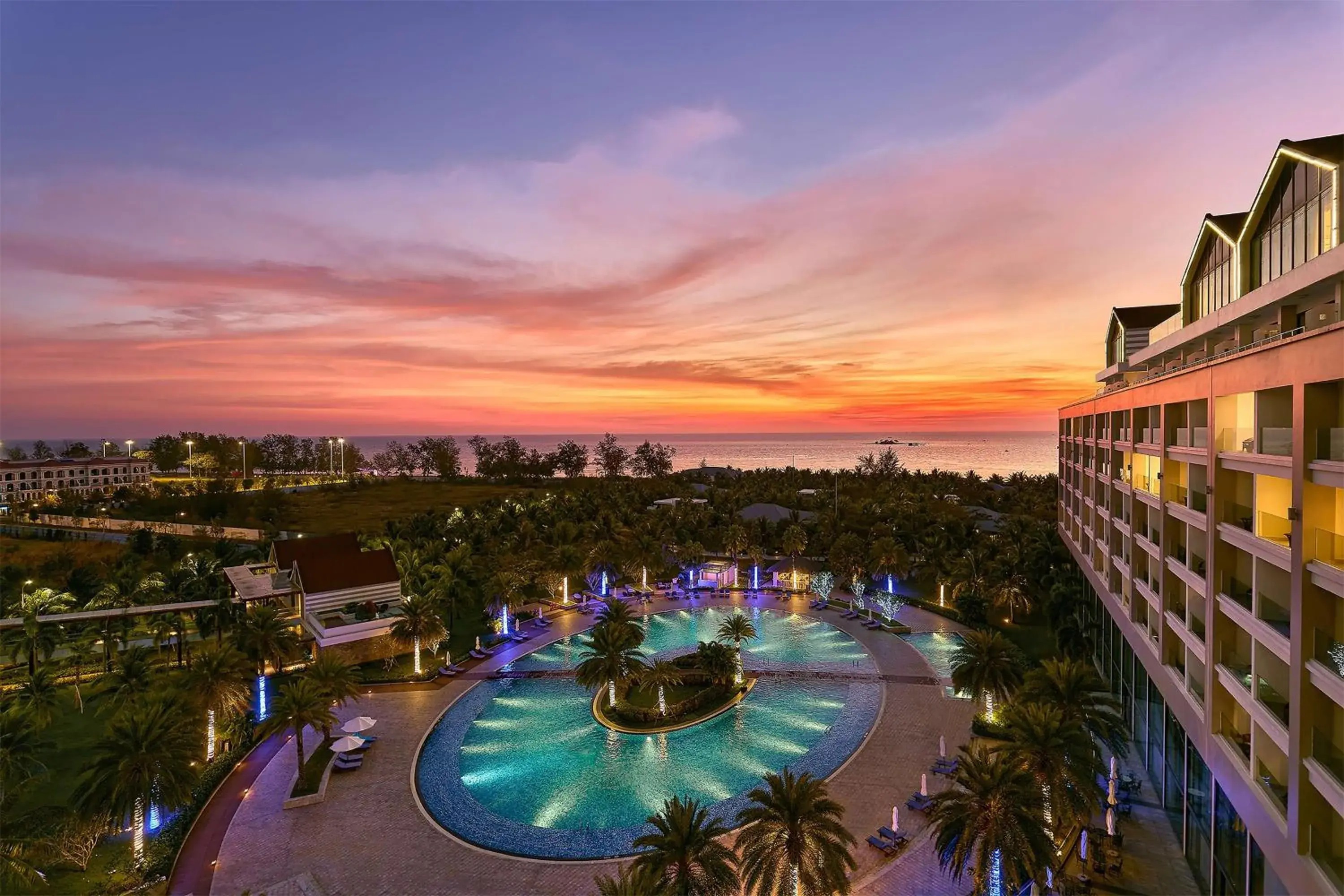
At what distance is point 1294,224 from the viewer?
23.6 m

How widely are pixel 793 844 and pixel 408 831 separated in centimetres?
1575

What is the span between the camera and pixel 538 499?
10569 centimetres

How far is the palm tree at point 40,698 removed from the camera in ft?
96.5

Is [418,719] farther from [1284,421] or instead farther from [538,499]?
[538,499]

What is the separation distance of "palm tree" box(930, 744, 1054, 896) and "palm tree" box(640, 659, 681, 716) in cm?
1746

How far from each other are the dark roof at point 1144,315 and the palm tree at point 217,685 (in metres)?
59.7

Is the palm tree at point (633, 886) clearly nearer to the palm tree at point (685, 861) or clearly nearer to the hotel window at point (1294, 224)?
the palm tree at point (685, 861)

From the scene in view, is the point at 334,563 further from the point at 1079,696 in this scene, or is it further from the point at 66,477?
the point at 66,477

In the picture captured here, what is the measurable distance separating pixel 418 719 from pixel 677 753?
14.9m

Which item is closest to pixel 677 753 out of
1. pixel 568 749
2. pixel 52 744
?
pixel 568 749

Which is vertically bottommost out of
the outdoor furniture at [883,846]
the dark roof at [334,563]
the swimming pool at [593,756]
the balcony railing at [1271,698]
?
the swimming pool at [593,756]

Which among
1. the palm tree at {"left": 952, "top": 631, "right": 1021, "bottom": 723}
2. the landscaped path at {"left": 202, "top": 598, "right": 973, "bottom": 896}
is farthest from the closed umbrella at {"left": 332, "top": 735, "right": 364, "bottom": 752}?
the palm tree at {"left": 952, "top": 631, "right": 1021, "bottom": 723}

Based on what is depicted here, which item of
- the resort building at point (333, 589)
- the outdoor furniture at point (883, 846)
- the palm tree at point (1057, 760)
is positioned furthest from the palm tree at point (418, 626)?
the palm tree at point (1057, 760)

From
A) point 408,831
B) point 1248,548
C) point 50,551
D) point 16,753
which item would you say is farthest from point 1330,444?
point 50,551
